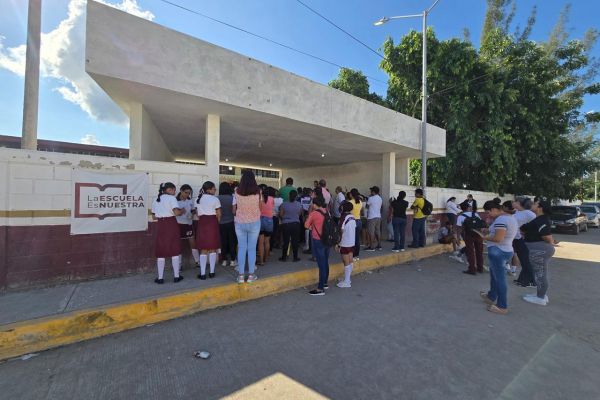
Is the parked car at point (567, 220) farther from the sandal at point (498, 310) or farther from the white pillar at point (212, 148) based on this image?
the white pillar at point (212, 148)

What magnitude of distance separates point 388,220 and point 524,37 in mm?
15974

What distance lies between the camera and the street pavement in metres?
2.66

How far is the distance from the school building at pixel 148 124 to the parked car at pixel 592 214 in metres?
20.6

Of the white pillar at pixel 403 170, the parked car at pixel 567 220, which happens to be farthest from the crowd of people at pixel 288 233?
the parked car at pixel 567 220

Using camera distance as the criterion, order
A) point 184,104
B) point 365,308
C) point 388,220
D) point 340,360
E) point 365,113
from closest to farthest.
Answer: point 340,360
point 365,308
point 184,104
point 365,113
point 388,220

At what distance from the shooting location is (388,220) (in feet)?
33.1

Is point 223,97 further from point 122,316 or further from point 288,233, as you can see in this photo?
point 122,316

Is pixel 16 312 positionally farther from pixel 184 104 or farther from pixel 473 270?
pixel 473 270

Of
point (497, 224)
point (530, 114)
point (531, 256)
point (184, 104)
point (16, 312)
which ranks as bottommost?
point (16, 312)

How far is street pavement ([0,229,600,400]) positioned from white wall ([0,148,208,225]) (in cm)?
228

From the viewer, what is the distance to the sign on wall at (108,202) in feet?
15.7

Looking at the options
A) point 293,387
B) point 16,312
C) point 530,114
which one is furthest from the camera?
point 530,114

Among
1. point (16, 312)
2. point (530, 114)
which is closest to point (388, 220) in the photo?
point (16, 312)

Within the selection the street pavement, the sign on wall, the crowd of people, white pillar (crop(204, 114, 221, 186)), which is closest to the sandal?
the crowd of people
